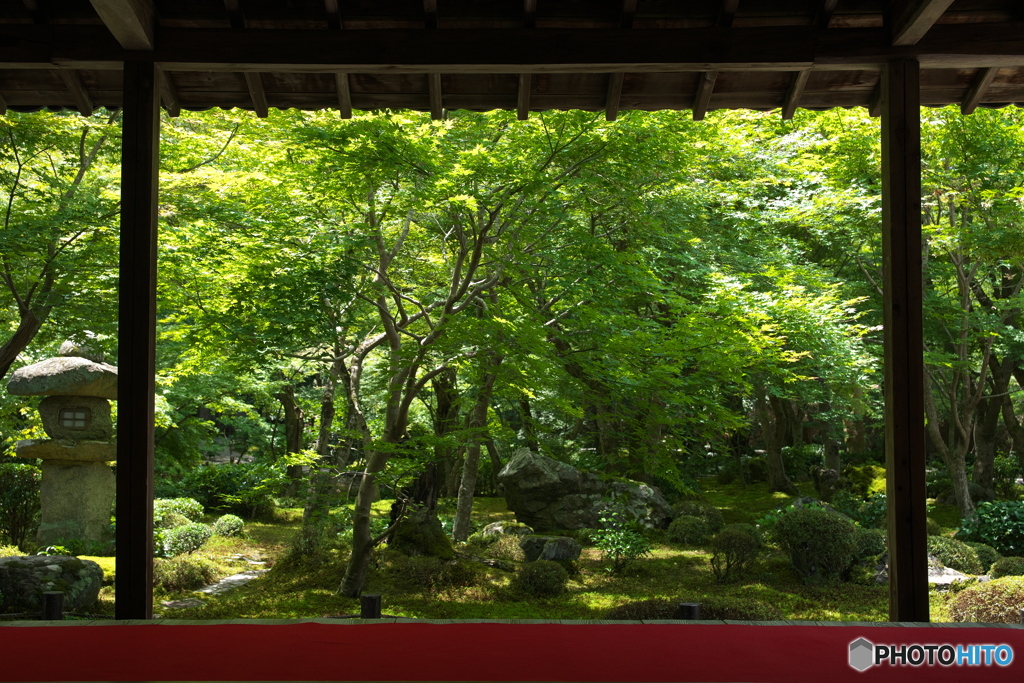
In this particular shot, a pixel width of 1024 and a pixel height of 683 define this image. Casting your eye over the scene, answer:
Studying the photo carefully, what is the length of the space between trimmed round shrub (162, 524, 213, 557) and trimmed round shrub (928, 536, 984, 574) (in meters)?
9.57

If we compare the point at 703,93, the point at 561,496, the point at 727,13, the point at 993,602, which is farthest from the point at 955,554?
the point at 727,13

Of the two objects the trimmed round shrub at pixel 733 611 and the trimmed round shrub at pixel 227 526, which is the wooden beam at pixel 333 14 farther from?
the trimmed round shrub at pixel 227 526

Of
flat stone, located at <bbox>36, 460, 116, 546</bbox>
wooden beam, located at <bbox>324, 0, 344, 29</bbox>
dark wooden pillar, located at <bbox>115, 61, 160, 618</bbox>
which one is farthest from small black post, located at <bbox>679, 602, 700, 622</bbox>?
flat stone, located at <bbox>36, 460, 116, 546</bbox>

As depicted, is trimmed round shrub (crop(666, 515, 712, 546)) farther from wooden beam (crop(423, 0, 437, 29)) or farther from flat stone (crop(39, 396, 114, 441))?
wooden beam (crop(423, 0, 437, 29))

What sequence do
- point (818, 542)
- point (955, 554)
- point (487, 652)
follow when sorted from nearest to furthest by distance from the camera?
point (487, 652), point (818, 542), point (955, 554)

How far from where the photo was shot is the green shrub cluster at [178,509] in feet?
34.4

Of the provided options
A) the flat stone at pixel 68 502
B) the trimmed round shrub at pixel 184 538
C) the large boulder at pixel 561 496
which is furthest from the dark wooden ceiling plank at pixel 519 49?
the large boulder at pixel 561 496

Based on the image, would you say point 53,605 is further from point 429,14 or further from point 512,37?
point 512,37

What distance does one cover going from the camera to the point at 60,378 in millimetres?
9266

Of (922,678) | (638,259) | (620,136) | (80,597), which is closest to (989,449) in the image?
(638,259)

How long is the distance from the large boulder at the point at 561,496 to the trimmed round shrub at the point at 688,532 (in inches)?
22.5

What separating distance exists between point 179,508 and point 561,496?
572 centimetres

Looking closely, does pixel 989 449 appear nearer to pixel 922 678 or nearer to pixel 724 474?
pixel 724 474

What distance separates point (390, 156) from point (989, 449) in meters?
11.0
